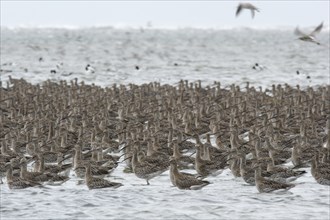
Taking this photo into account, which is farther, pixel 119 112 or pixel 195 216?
pixel 119 112

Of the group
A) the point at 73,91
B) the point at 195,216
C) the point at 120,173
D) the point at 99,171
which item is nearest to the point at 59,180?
the point at 99,171

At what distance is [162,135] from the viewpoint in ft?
86.6

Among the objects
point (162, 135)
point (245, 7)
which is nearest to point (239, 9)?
point (245, 7)

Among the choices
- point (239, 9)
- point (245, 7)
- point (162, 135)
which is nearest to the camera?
point (245, 7)

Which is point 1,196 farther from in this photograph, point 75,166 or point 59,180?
point 75,166

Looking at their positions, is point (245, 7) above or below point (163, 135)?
above

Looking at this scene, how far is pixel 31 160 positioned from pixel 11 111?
9.91 metres

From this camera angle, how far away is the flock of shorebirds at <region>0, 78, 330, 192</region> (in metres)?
Result: 19.9

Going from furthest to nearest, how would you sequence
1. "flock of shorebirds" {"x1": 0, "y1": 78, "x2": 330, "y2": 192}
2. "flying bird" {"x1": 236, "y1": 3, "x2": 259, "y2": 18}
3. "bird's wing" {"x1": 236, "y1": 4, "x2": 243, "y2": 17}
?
"bird's wing" {"x1": 236, "y1": 4, "x2": 243, "y2": 17}, "flying bird" {"x1": 236, "y1": 3, "x2": 259, "y2": 18}, "flock of shorebirds" {"x1": 0, "y1": 78, "x2": 330, "y2": 192}

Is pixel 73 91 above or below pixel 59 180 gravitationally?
above

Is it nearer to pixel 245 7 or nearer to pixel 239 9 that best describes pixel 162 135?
pixel 239 9

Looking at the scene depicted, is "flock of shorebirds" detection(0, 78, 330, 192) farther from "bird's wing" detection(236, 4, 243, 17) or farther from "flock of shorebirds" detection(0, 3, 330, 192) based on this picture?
"bird's wing" detection(236, 4, 243, 17)

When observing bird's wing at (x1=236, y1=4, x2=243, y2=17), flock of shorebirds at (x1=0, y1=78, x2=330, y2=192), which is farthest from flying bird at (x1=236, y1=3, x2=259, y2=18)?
flock of shorebirds at (x1=0, y1=78, x2=330, y2=192)

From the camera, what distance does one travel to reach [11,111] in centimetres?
3150
